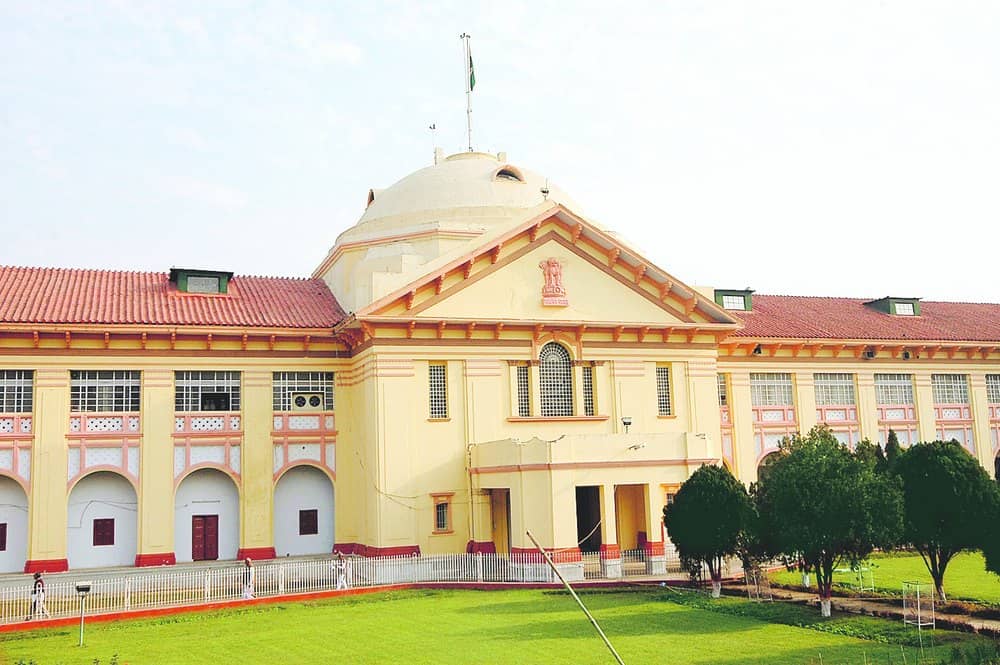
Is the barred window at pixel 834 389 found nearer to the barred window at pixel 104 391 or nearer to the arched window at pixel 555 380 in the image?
the arched window at pixel 555 380

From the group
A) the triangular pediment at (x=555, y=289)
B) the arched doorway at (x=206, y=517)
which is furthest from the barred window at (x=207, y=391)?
the triangular pediment at (x=555, y=289)

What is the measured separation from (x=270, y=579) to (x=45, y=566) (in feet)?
25.9

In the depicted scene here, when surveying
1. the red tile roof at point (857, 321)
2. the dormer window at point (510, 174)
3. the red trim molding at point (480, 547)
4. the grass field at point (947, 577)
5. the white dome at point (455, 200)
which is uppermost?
the dormer window at point (510, 174)

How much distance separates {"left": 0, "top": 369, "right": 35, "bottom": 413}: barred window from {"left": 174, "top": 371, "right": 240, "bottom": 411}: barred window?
4099 mm

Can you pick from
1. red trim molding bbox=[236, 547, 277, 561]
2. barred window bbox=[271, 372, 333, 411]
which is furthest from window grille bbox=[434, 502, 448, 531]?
red trim molding bbox=[236, 547, 277, 561]

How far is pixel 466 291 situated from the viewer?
30797 millimetres

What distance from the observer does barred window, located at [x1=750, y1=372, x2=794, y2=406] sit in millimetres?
37188

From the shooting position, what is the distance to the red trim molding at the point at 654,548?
91.2 ft

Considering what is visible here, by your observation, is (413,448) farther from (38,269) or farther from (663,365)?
(38,269)

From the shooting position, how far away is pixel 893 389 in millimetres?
39312

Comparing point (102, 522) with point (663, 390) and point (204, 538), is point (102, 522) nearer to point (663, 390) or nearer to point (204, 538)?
point (204, 538)

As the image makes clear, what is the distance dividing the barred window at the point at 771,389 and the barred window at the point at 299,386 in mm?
15761

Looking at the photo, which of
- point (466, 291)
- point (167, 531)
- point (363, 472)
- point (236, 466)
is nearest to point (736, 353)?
point (466, 291)

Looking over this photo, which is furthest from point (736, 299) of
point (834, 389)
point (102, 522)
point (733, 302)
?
point (102, 522)
